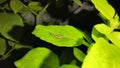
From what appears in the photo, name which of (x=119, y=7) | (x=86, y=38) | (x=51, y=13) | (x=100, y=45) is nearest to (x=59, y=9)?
(x=51, y=13)

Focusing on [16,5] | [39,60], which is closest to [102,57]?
[39,60]

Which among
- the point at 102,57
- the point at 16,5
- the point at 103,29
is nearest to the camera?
the point at 102,57

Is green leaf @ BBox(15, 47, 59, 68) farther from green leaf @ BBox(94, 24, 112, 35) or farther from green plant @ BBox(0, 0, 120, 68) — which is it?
green leaf @ BBox(94, 24, 112, 35)

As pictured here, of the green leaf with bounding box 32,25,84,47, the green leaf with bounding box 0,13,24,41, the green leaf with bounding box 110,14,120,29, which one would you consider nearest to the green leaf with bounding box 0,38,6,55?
the green leaf with bounding box 0,13,24,41

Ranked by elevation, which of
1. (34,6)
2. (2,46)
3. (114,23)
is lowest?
(2,46)

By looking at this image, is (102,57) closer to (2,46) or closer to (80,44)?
(80,44)

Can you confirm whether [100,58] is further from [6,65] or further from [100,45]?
[6,65]

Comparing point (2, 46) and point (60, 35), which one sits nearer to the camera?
point (60, 35)
